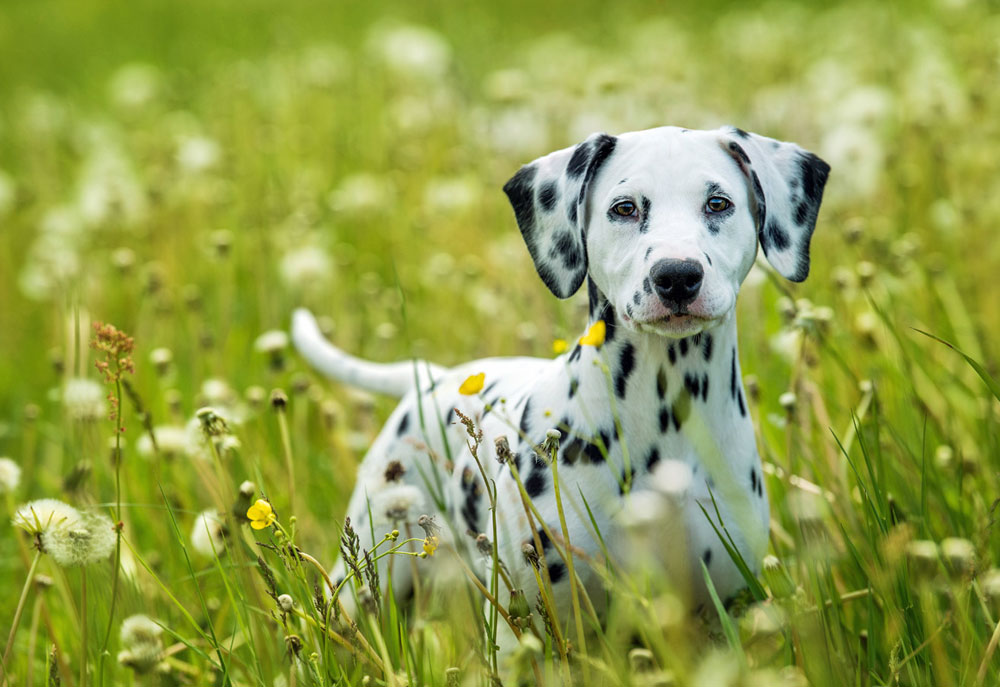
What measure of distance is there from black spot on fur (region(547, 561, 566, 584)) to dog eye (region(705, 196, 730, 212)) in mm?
927

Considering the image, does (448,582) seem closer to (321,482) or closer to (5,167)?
(321,482)

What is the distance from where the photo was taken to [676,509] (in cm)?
255

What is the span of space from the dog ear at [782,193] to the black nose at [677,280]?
40 cm

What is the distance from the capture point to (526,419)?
2838mm

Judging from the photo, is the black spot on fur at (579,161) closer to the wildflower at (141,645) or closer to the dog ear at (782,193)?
the dog ear at (782,193)

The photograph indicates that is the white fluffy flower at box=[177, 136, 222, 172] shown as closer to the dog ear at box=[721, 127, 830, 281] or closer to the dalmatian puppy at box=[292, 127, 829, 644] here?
the dalmatian puppy at box=[292, 127, 829, 644]

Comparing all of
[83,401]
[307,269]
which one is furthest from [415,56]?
[83,401]

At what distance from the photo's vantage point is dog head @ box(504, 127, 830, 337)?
2355 mm

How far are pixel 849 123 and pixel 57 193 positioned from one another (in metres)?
5.58

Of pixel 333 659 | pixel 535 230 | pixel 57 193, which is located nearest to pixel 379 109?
pixel 57 193

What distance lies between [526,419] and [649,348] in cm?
40

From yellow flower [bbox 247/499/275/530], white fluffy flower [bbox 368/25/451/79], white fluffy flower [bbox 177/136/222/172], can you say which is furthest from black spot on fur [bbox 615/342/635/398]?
white fluffy flower [bbox 368/25/451/79]

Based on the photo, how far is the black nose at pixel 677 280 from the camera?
90.6 inches

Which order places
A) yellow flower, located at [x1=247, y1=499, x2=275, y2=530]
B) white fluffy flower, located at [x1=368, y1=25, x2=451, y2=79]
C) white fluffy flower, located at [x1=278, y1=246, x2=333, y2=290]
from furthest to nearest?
white fluffy flower, located at [x1=368, y1=25, x2=451, y2=79] → white fluffy flower, located at [x1=278, y1=246, x2=333, y2=290] → yellow flower, located at [x1=247, y1=499, x2=275, y2=530]
